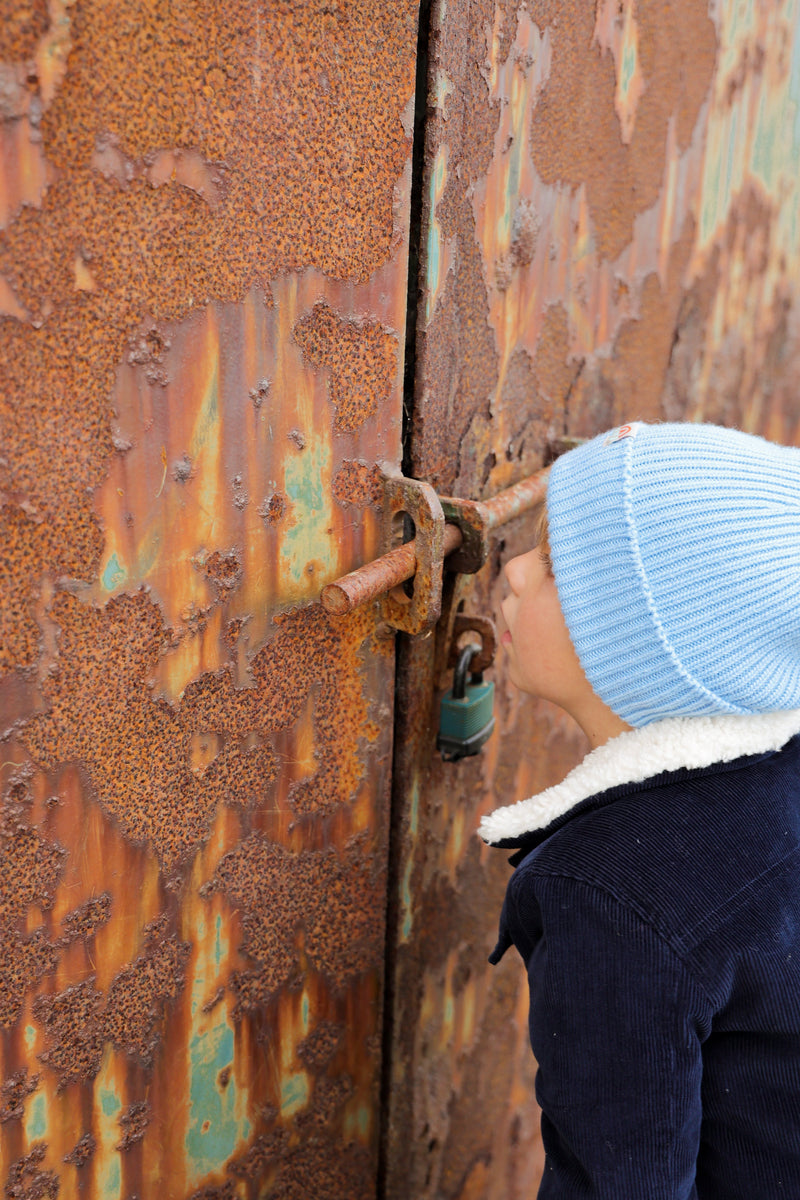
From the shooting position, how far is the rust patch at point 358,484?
3.11 feet

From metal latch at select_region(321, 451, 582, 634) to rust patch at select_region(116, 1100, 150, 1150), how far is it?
473mm

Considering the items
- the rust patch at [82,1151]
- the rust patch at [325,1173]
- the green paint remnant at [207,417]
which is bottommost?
the rust patch at [325,1173]

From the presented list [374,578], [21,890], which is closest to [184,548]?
[374,578]

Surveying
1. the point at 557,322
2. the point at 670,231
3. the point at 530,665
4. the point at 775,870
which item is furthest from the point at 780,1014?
the point at 670,231

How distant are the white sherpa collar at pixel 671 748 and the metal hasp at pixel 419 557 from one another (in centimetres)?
22

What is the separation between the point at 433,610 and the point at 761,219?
1.23m

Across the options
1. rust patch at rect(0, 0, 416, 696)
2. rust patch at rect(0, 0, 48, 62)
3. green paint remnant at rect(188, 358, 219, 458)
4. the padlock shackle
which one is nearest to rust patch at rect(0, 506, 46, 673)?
rust patch at rect(0, 0, 416, 696)

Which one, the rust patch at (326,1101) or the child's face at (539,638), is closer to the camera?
the child's face at (539,638)

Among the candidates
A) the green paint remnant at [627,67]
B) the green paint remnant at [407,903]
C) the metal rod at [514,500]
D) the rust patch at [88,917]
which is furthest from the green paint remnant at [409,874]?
the green paint remnant at [627,67]

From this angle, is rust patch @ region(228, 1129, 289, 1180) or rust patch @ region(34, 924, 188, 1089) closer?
rust patch @ region(34, 924, 188, 1089)

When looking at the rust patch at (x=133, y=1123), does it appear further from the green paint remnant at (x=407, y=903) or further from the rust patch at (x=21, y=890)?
the green paint remnant at (x=407, y=903)

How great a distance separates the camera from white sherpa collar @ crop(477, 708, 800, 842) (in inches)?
37.7

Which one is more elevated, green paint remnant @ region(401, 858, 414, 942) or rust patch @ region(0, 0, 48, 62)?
rust patch @ region(0, 0, 48, 62)

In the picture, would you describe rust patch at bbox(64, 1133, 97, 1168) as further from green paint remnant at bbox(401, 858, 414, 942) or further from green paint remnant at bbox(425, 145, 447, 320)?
green paint remnant at bbox(425, 145, 447, 320)
